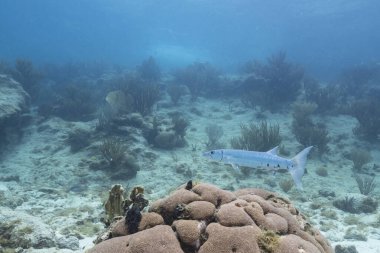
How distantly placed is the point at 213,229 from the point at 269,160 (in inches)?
117

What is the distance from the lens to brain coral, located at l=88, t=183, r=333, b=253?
10.9 ft

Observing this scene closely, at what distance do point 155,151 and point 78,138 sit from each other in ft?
9.86

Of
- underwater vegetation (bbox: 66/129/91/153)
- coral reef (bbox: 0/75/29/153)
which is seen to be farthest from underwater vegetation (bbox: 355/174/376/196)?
coral reef (bbox: 0/75/29/153)

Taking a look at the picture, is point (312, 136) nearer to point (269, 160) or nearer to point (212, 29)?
point (269, 160)

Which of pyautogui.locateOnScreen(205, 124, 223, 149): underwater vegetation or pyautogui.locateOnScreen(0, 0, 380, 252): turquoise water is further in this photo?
pyautogui.locateOnScreen(205, 124, 223, 149): underwater vegetation

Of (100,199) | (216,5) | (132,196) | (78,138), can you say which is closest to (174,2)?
(216,5)

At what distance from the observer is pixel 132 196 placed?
4.23m

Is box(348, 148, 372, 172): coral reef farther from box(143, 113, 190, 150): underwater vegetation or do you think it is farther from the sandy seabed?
box(143, 113, 190, 150): underwater vegetation

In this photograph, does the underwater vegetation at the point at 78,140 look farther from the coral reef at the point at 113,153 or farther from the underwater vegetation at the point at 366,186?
the underwater vegetation at the point at 366,186

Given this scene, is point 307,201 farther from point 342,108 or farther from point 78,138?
point 342,108

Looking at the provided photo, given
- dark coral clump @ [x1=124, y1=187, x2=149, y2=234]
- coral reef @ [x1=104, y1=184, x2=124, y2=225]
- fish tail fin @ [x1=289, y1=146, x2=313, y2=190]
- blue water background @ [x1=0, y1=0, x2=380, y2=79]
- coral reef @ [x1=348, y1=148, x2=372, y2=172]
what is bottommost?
coral reef @ [x1=348, y1=148, x2=372, y2=172]

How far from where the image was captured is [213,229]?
350cm

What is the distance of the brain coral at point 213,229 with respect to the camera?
10.9 feet

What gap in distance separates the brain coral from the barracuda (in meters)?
1.42
